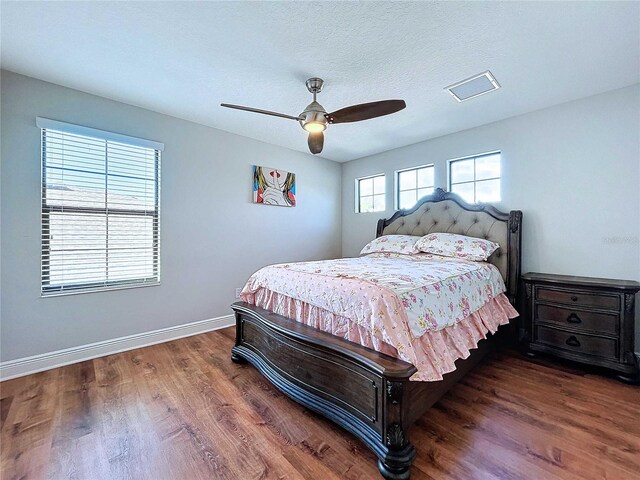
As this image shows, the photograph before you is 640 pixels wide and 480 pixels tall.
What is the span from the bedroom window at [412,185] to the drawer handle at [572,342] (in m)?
2.12

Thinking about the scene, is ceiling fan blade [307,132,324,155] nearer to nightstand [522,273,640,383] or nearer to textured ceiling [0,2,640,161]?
textured ceiling [0,2,640,161]

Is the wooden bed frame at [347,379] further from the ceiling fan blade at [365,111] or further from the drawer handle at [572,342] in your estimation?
the ceiling fan blade at [365,111]

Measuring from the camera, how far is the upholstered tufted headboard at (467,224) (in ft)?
9.46

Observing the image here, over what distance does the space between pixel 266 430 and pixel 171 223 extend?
2335 mm

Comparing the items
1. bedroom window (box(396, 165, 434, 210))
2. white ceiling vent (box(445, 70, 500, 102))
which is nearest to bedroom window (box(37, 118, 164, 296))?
white ceiling vent (box(445, 70, 500, 102))

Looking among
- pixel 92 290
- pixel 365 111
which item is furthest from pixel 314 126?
pixel 92 290

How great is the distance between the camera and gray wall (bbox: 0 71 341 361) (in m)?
2.23

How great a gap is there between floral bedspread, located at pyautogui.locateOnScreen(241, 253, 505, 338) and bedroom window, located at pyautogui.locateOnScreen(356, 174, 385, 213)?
6.95 ft

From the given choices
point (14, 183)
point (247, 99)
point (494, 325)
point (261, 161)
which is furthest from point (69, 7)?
point (494, 325)

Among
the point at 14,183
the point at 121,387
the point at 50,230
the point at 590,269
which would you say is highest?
the point at 14,183

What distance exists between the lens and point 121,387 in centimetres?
207

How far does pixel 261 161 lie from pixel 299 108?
3.83 ft

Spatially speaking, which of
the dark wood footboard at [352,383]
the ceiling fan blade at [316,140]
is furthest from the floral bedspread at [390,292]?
the ceiling fan blade at [316,140]

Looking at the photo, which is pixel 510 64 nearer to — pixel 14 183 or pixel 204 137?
pixel 204 137
